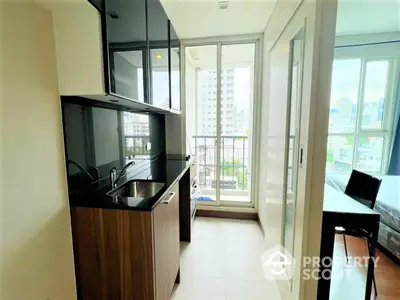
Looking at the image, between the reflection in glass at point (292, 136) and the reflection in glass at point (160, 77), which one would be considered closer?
the reflection in glass at point (292, 136)

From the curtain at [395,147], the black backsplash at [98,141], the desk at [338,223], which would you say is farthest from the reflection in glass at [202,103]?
the curtain at [395,147]

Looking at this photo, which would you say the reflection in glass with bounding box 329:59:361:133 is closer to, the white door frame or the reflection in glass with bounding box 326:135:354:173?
the reflection in glass with bounding box 326:135:354:173

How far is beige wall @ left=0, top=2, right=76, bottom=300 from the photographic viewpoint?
33.5 inches

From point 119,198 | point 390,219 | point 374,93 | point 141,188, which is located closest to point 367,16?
point 374,93

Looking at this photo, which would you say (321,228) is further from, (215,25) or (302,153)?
(215,25)

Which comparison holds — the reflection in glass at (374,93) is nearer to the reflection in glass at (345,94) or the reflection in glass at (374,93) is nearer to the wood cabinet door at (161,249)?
the reflection in glass at (345,94)

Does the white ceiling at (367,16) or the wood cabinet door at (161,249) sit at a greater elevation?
the white ceiling at (367,16)

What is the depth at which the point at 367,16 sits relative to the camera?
264cm

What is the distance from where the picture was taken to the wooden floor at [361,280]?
1705 mm

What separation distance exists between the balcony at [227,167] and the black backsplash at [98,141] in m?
1.45

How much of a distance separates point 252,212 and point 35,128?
9.15 feet

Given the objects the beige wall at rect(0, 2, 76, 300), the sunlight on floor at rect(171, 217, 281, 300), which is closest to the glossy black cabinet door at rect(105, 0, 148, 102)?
the beige wall at rect(0, 2, 76, 300)

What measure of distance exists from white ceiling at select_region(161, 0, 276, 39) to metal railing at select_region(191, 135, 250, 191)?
1.54m

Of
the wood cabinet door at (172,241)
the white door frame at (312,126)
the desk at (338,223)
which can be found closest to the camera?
the white door frame at (312,126)
